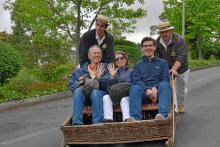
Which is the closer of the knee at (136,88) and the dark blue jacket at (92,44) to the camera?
the knee at (136,88)

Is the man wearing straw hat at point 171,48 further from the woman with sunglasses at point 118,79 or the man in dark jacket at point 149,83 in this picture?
the woman with sunglasses at point 118,79

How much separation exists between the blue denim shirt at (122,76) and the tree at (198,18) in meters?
37.5

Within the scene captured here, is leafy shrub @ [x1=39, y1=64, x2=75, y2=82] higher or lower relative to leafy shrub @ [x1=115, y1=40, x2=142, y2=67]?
lower

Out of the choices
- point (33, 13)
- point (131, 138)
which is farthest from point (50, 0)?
point (131, 138)

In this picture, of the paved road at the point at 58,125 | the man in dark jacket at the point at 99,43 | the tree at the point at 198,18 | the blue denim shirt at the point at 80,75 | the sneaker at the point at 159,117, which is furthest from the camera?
the tree at the point at 198,18

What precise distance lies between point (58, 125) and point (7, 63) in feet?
22.2

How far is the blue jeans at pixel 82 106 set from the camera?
26.9 feet

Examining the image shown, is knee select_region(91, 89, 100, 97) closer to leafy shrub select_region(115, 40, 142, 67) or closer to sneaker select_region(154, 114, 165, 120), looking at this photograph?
sneaker select_region(154, 114, 165, 120)

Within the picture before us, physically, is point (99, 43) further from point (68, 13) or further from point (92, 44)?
point (68, 13)

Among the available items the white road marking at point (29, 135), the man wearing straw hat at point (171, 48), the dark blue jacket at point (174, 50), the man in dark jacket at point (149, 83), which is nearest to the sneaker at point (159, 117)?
the man in dark jacket at point (149, 83)

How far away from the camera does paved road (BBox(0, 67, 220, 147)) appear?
8.68m

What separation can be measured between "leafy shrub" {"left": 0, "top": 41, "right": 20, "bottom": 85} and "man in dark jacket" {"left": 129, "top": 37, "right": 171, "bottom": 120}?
29.3ft

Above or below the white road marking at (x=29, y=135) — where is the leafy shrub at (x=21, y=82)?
above

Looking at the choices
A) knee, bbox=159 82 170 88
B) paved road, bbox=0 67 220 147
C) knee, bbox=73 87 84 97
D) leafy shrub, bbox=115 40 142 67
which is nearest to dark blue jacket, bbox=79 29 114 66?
knee, bbox=73 87 84 97
